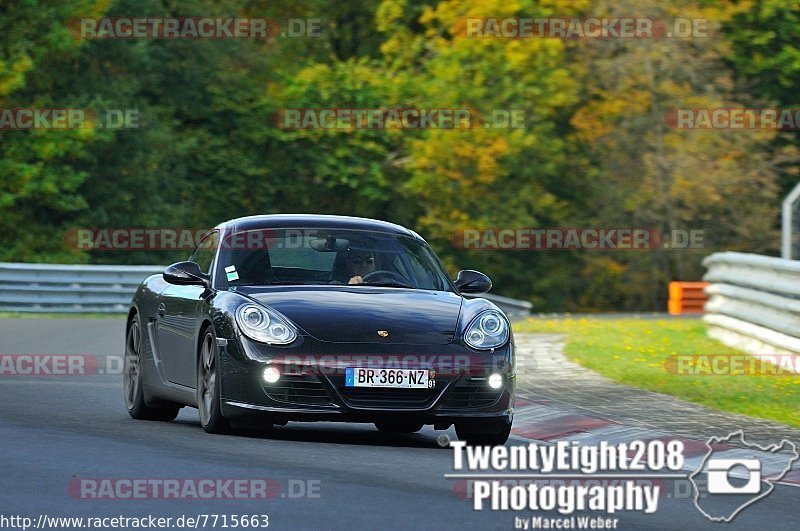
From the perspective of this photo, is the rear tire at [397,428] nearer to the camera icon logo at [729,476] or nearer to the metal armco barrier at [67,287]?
the camera icon logo at [729,476]

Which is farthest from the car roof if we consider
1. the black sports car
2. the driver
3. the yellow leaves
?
the yellow leaves

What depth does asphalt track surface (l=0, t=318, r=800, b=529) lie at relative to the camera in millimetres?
8156

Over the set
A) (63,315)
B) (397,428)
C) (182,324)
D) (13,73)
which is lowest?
(63,315)

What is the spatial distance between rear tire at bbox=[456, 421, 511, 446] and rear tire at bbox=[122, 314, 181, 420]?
91.1 inches

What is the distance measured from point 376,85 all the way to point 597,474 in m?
43.7

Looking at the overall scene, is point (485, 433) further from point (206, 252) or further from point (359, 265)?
point (206, 252)

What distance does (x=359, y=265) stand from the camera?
39.8 ft

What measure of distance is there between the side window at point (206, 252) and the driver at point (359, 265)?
948mm

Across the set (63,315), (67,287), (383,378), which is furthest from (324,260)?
(67,287)

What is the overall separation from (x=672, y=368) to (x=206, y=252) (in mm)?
5943

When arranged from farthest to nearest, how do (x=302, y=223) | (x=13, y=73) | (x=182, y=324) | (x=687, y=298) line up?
(x=13, y=73) < (x=687, y=298) < (x=302, y=223) < (x=182, y=324)

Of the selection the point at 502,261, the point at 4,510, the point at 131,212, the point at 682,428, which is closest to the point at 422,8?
the point at 502,261

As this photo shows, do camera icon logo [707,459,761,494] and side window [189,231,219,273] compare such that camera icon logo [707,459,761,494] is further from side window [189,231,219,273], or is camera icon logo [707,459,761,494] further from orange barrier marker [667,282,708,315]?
orange barrier marker [667,282,708,315]

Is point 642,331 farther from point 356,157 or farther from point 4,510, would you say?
point 356,157
